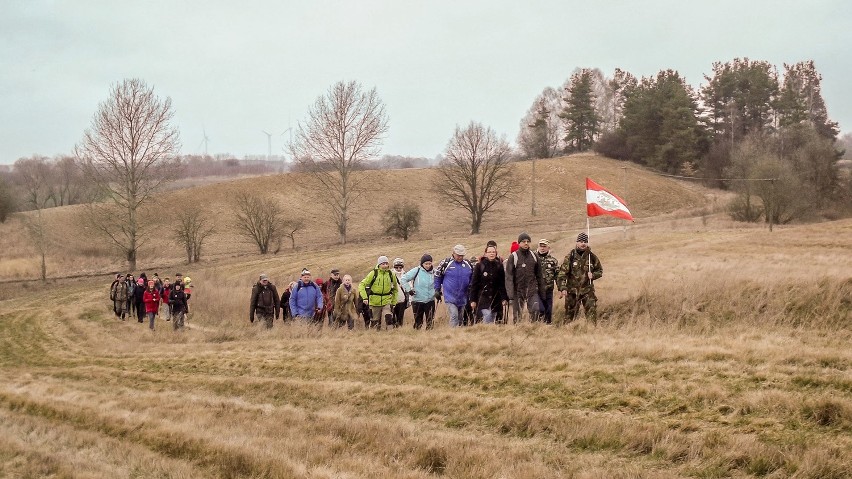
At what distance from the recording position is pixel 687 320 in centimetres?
1145

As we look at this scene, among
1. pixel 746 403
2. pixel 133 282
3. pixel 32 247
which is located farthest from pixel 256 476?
pixel 32 247

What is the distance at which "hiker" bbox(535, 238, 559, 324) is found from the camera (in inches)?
492

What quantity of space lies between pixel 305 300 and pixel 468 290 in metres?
4.79

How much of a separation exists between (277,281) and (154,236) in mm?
34271

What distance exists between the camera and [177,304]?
21516 mm

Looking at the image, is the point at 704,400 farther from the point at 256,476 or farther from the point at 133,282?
the point at 133,282

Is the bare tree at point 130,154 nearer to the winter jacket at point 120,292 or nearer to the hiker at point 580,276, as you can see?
the winter jacket at point 120,292

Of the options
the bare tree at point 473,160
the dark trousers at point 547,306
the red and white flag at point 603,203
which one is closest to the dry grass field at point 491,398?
the dark trousers at point 547,306

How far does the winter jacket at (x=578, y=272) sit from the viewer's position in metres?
12.2

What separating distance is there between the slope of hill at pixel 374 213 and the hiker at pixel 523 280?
33034 millimetres

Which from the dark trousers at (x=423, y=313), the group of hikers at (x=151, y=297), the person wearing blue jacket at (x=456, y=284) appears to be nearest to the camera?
the person wearing blue jacket at (x=456, y=284)

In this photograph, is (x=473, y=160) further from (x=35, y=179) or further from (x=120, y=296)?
(x=35, y=179)

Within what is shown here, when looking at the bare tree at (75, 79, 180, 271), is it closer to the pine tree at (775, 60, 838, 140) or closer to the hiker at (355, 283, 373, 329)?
the hiker at (355, 283, 373, 329)

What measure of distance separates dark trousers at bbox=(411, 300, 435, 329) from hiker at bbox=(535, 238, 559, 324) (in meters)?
2.76
